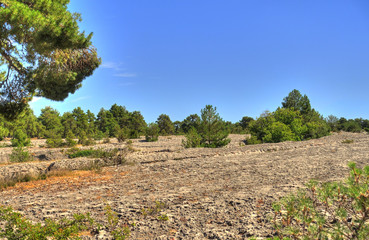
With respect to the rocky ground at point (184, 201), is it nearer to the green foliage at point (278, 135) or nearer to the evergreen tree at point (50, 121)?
the green foliage at point (278, 135)

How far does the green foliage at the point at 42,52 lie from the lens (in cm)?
639

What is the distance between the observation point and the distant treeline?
1043 inches

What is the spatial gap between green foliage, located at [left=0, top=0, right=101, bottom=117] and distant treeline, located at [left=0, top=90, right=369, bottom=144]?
1188 cm

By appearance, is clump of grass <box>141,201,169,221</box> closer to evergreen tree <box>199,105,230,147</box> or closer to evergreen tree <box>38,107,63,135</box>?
evergreen tree <box>199,105,230,147</box>

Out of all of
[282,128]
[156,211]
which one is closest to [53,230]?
[156,211]

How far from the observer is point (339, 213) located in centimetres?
204

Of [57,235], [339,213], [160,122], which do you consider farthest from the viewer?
[160,122]

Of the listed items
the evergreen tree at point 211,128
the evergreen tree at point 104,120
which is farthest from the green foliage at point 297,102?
the evergreen tree at point 104,120

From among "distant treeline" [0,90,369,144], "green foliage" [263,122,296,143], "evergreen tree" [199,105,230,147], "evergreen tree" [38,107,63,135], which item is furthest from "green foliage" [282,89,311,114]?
"evergreen tree" [38,107,63,135]

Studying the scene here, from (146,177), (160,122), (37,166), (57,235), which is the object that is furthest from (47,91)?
(160,122)

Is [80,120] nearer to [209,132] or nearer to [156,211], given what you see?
[209,132]

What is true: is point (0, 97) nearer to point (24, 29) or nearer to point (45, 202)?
point (24, 29)

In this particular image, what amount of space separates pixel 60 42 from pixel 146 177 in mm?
4924

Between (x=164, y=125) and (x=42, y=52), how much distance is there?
48.3 meters
